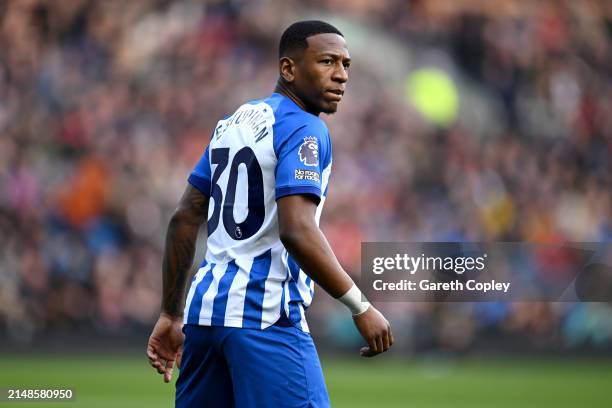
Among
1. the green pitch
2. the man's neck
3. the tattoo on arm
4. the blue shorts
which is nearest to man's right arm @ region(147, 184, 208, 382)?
the tattoo on arm

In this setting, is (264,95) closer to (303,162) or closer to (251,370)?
(303,162)

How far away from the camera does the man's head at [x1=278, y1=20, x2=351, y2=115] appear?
3.89 meters

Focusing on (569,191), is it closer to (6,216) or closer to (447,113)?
(447,113)

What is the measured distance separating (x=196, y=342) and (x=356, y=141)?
38.7 ft

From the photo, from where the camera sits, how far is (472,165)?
15.4 m

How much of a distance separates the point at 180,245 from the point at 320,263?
2.82 ft

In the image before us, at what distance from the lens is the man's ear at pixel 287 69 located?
3.96 m

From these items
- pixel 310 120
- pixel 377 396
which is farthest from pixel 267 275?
pixel 377 396

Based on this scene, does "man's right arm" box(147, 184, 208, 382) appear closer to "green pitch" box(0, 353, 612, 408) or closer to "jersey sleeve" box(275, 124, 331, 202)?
"jersey sleeve" box(275, 124, 331, 202)

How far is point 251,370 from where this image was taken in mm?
3633

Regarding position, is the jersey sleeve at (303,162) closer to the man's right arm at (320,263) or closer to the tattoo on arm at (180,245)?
the man's right arm at (320,263)

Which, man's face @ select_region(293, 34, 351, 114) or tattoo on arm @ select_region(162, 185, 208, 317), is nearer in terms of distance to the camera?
man's face @ select_region(293, 34, 351, 114)

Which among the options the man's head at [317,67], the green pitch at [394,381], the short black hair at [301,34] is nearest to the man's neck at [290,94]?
the man's head at [317,67]

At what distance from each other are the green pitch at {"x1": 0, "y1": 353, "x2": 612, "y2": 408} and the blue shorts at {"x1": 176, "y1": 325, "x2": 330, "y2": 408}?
541 cm
